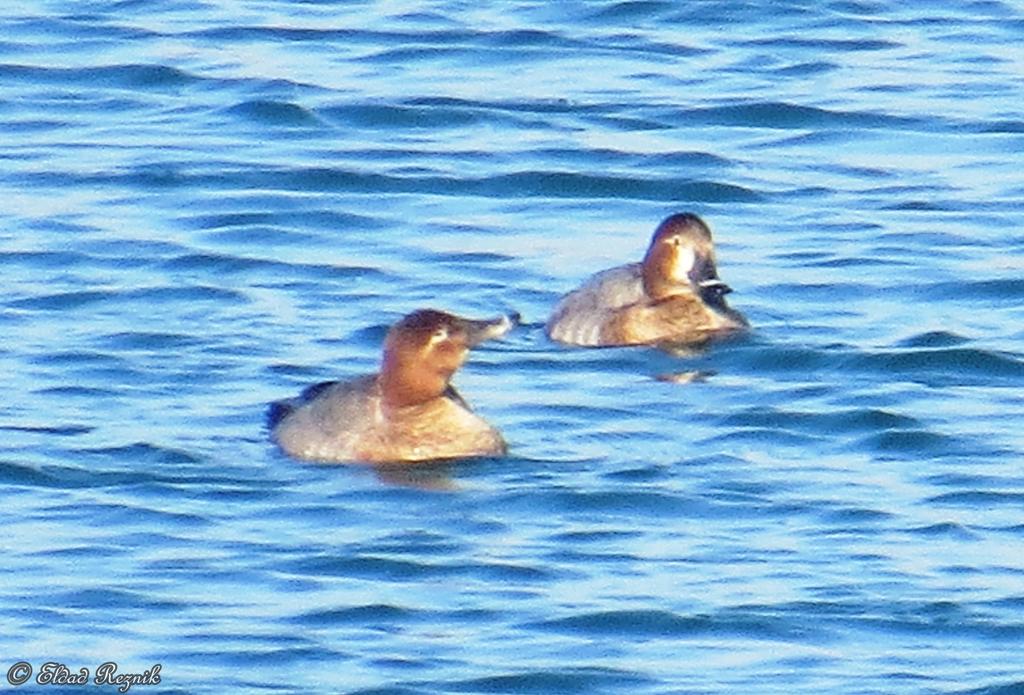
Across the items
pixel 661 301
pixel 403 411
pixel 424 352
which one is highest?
pixel 661 301

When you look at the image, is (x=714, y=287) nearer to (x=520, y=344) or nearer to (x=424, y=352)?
(x=520, y=344)

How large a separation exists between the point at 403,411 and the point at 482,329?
0.48 m

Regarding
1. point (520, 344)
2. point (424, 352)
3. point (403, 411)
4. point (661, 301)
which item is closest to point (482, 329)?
point (424, 352)

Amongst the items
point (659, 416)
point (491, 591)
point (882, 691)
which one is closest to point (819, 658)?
point (882, 691)

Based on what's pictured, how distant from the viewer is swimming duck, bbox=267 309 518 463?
14.4m

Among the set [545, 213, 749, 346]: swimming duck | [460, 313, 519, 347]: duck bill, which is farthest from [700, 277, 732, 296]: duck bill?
[460, 313, 519, 347]: duck bill

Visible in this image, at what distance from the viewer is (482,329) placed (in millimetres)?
14664

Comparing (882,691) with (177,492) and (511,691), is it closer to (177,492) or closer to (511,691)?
(511,691)

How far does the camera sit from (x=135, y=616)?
40.0ft

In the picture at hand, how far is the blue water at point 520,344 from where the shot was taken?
12.1 metres

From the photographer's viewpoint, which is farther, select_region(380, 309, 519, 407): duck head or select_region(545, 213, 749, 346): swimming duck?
select_region(545, 213, 749, 346): swimming duck

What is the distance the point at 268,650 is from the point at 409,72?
11.6 meters

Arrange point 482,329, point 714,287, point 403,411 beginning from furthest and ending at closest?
point 714,287 → point 482,329 → point 403,411

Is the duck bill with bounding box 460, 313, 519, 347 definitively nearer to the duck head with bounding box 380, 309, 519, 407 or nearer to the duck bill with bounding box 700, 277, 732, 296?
the duck head with bounding box 380, 309, 519, 407
